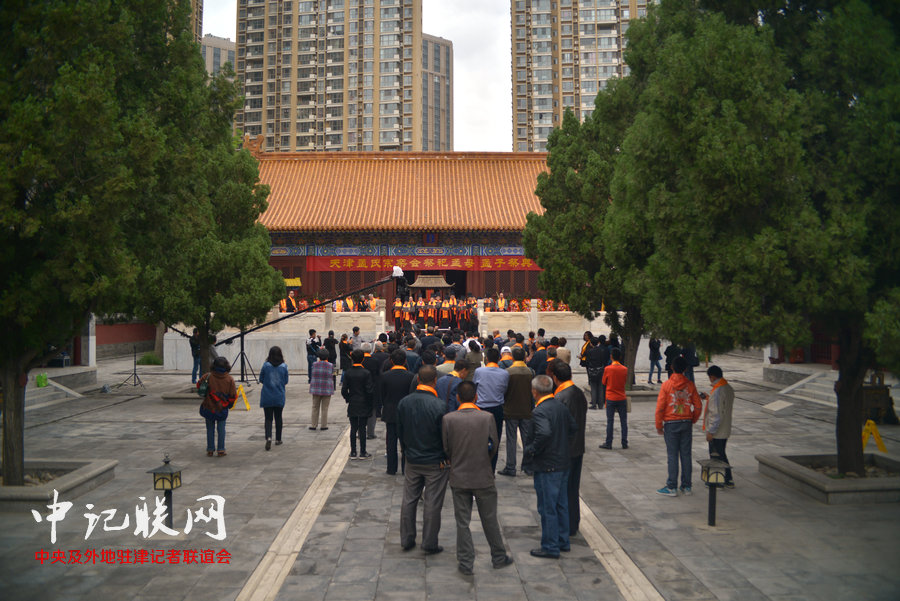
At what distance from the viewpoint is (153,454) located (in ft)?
33.1

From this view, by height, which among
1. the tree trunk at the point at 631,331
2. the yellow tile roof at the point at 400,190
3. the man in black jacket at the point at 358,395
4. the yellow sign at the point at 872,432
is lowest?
the yellow sign at the point at 872,432

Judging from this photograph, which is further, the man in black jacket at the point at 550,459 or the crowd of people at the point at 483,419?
the man in black jacket at the point at 550,459

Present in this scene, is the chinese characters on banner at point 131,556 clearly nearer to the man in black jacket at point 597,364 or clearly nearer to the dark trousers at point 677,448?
the dark trousers at point 677,448

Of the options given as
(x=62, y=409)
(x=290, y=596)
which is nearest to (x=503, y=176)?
(x=62, y=409)

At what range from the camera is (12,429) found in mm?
7625

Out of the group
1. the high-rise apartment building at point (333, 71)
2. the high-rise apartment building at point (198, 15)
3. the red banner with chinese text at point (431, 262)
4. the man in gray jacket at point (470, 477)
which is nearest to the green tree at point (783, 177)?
the man in gray jacket at point (470, 477)

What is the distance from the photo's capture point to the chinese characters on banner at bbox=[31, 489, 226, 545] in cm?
654

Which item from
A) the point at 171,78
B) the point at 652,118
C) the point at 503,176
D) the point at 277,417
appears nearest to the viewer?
the point at 652,118

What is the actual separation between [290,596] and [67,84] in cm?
559

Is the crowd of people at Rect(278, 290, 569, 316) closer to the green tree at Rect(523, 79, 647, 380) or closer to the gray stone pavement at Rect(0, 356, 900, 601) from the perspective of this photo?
the green tree at Rect(523, 79, 647, 380)

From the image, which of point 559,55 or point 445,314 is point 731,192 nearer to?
point 445,314

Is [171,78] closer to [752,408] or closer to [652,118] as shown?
[652,118]

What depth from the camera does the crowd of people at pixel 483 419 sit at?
5684mm

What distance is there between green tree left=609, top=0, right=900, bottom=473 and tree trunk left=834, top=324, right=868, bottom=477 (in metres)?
0.04
